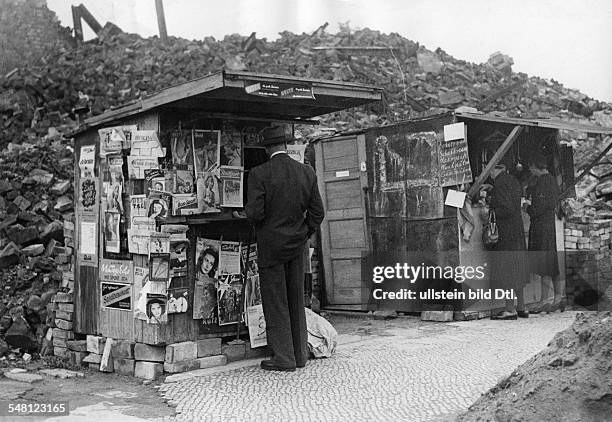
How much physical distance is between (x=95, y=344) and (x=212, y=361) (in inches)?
49.4

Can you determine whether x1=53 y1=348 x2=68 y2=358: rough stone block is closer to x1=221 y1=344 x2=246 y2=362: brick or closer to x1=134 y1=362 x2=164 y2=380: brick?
x1=134 y1=362 x2=164 y2=380: brick

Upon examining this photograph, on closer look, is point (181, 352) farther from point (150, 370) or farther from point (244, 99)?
point (244, 99)

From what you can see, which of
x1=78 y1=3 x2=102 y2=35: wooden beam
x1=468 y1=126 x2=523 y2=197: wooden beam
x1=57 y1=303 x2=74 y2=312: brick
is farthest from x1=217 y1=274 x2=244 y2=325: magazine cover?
x1=78 y1=3 x2=102 y2=35: wooden beam

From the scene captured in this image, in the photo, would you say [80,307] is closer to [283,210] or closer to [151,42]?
[283,210]

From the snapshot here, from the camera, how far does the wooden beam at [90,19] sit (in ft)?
79.8

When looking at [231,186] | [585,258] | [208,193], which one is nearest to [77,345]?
[208,193]

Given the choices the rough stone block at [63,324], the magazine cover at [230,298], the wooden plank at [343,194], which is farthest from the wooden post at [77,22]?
the magazine cover at [230,298]

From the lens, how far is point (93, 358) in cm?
755

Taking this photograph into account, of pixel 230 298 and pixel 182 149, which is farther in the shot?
pixel 230 298

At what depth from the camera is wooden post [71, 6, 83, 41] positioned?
937 inches

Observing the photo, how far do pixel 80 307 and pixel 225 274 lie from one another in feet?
5.42

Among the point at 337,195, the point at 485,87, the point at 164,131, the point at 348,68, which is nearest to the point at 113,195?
the point at 164,131

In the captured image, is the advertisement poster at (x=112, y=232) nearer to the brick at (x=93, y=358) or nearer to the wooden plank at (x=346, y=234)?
the brick at (x=93, y=358)

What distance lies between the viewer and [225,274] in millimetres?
7348
